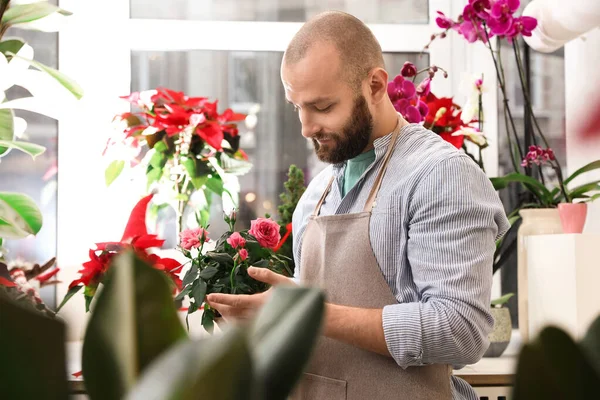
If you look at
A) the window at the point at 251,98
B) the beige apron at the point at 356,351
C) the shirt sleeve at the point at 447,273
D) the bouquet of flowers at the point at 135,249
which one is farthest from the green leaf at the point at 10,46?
the window at the point at 251,98

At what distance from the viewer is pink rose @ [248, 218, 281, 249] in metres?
1.67

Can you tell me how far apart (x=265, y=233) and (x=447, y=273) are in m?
0.41

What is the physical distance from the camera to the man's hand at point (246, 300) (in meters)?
1.42

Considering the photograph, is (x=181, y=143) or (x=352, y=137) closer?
(x=352, y=137)

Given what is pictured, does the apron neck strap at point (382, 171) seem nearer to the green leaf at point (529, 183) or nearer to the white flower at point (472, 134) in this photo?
the white flower at point (472, 134)

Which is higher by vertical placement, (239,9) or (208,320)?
(239,9)

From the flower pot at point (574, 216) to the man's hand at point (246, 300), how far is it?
42.6 inches

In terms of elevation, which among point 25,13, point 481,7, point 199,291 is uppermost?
point 481,7

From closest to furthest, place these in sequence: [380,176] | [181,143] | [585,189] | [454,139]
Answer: [380,176], [585,189], [454,139], [181,143]

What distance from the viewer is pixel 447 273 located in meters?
1.51

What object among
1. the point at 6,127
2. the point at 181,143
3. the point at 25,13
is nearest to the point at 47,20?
the point at 25,13

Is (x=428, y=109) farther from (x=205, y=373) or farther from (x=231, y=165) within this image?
(x=205, y=373)

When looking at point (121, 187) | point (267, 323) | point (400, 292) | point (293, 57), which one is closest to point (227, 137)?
point (121, 187)

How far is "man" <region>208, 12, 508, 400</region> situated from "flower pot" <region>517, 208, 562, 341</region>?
756 mm
